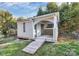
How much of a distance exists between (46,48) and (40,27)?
0.27 metres

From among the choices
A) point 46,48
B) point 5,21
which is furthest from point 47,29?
point 5,21

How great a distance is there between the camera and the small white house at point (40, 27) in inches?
85.4

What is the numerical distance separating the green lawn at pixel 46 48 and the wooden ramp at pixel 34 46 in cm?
4

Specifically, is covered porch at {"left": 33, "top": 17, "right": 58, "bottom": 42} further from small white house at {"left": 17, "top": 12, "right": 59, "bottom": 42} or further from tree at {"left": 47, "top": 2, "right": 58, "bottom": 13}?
tree at {"left": 47, "top": 2, "right": 58, "bottom": 13}

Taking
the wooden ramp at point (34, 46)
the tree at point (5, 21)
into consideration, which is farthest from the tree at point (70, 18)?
the tree at point (5, 21)

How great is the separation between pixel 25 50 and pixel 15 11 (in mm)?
503

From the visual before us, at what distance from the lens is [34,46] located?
218 centimetres

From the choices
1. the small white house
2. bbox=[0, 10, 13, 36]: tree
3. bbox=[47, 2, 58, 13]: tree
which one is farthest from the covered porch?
bbox=[0, 10, 13, 36]: tree

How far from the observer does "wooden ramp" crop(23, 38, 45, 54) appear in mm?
2176

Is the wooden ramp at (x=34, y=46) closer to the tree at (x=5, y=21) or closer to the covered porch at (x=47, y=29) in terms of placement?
the covered porch at (x=47, y=29)

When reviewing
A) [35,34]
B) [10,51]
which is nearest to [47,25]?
[35,34]

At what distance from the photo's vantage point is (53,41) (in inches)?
86.6

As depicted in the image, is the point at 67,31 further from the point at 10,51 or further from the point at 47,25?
the point at 10,51

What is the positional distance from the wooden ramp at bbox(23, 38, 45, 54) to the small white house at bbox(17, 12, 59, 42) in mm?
53
